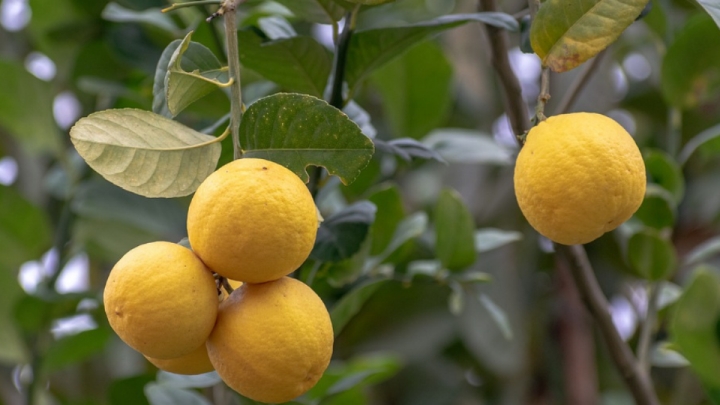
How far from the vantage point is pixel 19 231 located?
1.08 metres

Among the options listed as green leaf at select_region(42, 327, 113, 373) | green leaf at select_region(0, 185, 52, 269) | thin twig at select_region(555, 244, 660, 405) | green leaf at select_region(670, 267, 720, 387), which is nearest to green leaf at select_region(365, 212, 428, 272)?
thin twig at select_region(555, 244, 660, 405)

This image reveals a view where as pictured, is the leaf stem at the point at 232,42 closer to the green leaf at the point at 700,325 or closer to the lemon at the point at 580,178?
the lemon at the point at 580,178

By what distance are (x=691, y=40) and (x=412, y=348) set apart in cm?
70

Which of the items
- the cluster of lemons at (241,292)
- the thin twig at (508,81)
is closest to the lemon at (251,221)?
the cluster of lemons at (241,292)


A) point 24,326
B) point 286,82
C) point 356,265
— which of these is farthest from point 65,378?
point 286,82

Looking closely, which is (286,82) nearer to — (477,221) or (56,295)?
(56,295)

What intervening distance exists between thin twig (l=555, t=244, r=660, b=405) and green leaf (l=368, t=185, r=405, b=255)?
0.23m

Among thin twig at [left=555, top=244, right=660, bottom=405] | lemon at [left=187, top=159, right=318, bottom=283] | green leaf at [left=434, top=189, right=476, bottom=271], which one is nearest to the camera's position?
lemon at [left=187, top=159, right=318, bottom=283]

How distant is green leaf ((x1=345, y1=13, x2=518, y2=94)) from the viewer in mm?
621

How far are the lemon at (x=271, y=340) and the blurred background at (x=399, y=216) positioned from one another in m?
0.24

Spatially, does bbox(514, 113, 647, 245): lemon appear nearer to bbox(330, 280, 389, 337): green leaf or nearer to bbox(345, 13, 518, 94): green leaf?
bbox(345, 13, 518, 94): green leaf

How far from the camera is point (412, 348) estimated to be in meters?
1.37

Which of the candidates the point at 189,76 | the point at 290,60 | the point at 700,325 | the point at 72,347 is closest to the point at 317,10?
the point at 290,60

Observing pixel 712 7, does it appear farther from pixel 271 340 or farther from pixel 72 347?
pixel 72 347
